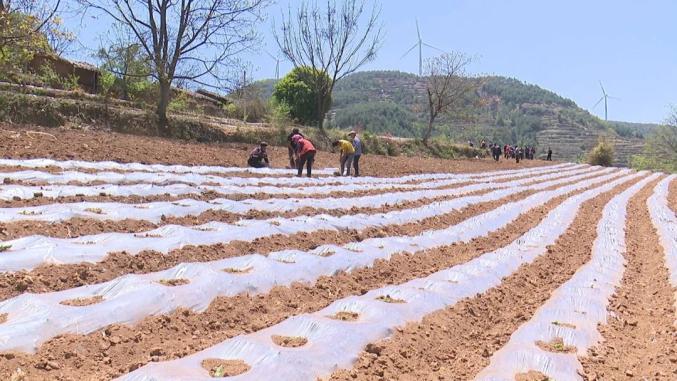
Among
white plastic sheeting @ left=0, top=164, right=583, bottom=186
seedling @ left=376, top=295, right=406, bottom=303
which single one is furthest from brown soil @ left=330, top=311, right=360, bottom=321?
white plastic sheeting @ left=0, top=164, right=583, bottom=186

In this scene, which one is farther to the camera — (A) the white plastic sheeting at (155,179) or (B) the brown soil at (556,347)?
(A) the white plastic sheeting at (155,179)

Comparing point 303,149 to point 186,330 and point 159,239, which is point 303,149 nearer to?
point 159,239

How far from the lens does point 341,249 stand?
5.90m

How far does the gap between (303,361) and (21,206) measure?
471cm

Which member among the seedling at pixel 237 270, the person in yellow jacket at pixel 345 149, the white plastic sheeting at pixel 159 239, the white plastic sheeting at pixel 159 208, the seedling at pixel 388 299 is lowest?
the seedling at pixel 388 299

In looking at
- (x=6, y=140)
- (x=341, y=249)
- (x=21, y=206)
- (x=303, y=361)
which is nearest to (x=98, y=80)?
(x=6, y=140)

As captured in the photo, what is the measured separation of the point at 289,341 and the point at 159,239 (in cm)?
257

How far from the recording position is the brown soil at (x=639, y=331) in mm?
3543

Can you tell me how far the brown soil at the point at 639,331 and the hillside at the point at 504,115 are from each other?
198 ft

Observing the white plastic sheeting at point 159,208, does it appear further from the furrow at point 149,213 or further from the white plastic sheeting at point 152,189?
the white plastic sheeting at point 152,189

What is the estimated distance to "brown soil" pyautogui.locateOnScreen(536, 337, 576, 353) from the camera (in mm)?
3646

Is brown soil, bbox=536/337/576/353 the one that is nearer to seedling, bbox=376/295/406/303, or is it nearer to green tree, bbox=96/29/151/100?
seedling, bbox=376/295/406/303

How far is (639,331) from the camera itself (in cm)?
452

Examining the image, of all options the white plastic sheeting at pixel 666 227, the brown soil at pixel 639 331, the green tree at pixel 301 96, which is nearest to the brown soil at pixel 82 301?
the brown soil at pixel 639 331
